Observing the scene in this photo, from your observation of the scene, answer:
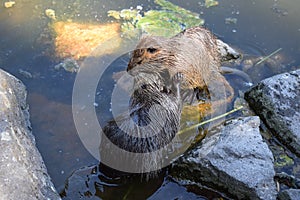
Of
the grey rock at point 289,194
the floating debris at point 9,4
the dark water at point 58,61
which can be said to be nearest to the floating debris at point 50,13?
the dark water at point 58,61

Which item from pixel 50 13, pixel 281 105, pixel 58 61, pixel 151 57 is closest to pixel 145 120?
pixel 151 57

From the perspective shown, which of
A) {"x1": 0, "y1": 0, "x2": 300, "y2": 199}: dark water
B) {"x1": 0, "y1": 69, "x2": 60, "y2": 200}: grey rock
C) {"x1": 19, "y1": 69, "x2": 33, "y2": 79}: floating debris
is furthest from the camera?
{"x1": 19, "y1": 69, "x2": 33, "y2": 79}: floating debris

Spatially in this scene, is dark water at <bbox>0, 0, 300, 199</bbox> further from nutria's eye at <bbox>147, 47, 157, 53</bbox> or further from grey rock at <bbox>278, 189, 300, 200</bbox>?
nutria's eye at <bbox>147, 47, 157, 53</bbox>

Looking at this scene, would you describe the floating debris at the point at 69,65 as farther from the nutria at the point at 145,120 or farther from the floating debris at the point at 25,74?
the nutria at the point at 145,120

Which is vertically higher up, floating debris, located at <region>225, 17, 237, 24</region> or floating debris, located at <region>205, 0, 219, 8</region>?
floating debris, located at <region>205, 0, 219, 8</region>

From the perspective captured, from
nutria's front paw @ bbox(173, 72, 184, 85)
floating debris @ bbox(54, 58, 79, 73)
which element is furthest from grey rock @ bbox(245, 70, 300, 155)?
floating debris @ bbox(54, 58, 79, 73)

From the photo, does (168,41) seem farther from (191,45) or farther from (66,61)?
(66,61)

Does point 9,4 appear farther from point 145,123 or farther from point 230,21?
point 145,123

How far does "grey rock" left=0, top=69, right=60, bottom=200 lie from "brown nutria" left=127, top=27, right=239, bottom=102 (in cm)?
90

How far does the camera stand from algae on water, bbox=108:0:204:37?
14.8 feet

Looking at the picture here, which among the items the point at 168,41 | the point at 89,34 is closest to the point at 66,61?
the point at 89,34

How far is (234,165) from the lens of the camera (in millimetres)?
3092

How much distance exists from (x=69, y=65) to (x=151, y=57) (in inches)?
48.8

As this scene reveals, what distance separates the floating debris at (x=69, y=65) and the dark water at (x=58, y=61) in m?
0.05
